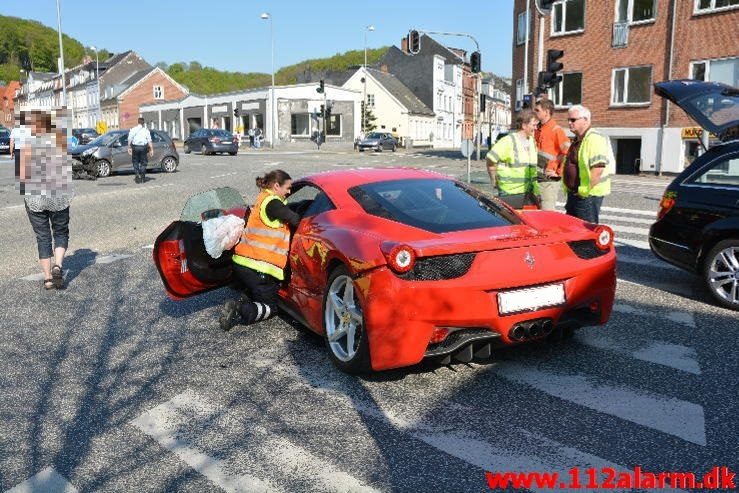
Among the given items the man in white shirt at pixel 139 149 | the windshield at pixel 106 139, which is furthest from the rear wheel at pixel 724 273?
the windshield at pixel 106 139

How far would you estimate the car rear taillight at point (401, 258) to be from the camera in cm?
385

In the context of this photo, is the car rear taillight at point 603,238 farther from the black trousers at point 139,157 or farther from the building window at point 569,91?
the building window at point 569,91

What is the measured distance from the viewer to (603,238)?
460cm

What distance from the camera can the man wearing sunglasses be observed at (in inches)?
259

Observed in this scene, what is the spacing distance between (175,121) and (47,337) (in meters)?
70.7

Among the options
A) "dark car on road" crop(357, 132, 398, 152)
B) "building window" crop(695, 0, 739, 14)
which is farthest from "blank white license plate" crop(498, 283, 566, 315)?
"dark car on road" crop(357, 132, 398, 152)

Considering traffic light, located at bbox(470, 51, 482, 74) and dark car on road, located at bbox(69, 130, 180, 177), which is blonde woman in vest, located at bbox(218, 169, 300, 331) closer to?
dark car on road, located at bbox(69, 130, 180, 177)

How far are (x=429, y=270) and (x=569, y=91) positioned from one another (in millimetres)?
29889

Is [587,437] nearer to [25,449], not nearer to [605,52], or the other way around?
[25,449]

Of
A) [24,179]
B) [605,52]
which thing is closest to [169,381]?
[24,179]

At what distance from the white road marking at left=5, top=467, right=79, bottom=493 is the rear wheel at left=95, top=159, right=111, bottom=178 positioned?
19293 mm

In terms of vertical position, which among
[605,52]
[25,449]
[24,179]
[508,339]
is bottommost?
[25,449]

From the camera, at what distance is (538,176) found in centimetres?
731

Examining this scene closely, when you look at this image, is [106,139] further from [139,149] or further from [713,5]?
[713,5]
